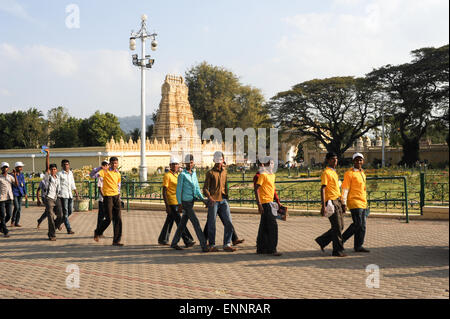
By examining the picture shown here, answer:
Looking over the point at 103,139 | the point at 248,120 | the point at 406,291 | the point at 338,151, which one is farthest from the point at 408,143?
the point at 406,291

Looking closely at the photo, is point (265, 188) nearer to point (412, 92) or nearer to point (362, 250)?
point (362, 250)

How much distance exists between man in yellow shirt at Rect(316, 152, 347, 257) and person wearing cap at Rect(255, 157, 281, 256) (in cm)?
84

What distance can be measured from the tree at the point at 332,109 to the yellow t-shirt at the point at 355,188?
135ft

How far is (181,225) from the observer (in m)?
8.49

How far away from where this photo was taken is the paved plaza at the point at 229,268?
18.2 ft

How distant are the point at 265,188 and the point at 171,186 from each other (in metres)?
2.04

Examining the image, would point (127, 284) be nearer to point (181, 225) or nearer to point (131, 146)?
point (181, 225)

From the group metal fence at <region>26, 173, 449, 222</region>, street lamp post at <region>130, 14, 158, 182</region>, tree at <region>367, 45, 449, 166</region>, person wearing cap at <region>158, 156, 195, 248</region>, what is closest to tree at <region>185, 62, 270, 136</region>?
tree at <region>367, 45, 449, 166</region>

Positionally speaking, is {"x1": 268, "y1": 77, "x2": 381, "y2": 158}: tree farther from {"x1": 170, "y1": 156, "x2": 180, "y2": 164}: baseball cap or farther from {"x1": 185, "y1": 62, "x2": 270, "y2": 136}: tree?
{"x1": 170, "y1": 156, "x2": 180, "y2": 164}: baseball cap

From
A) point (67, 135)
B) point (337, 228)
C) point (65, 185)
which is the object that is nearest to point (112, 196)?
point (65, 185)

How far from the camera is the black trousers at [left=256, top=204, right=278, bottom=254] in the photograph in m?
7.83

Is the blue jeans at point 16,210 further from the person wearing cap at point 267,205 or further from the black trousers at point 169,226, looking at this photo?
the person wearing cap at point 267,205

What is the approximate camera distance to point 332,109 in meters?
49.7

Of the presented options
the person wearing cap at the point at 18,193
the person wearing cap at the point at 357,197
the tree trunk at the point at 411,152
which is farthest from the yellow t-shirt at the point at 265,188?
the tree trunk at the point at 411,152
